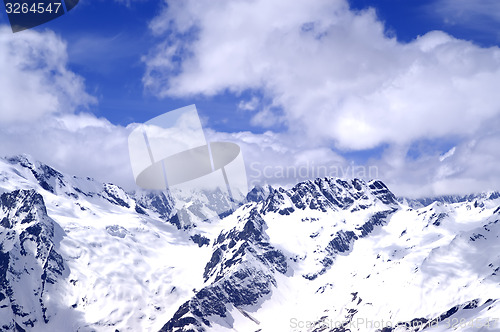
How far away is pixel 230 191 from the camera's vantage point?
60.4 metres

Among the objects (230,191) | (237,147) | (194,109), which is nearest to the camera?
(194,109)

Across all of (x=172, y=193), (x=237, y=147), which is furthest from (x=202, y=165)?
(x=172, y=193)

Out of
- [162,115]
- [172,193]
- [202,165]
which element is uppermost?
[162,115]

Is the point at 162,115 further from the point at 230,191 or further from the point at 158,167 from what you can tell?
the point at 230,191

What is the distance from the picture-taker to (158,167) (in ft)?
175

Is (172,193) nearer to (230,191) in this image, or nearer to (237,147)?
(230,191)

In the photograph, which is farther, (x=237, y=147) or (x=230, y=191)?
(x=230, y=191)

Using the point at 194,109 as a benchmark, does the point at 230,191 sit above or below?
below

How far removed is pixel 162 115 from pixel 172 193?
13.0 metres

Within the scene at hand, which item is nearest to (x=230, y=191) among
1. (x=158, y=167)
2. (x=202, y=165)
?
(x=202, y=165)

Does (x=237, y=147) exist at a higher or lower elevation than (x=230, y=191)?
higher

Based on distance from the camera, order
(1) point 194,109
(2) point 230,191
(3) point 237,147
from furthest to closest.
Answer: (2) point 230,191 → (3) point 237,147 → (1) point 194,109

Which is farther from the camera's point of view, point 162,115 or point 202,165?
point 202,165

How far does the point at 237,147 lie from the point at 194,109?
6157 mm
